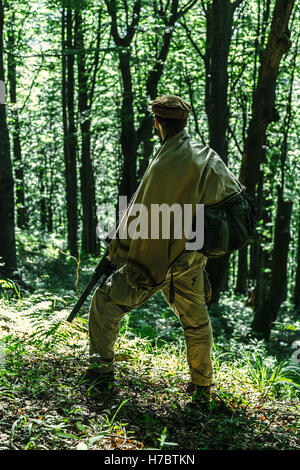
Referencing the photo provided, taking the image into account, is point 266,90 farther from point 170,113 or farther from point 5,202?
point 170,113

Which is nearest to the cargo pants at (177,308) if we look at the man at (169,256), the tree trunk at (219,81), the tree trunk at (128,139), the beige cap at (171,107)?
the man at (169,256)

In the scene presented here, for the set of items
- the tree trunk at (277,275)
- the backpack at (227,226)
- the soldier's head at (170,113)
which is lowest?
the tree trunk at (277,275)

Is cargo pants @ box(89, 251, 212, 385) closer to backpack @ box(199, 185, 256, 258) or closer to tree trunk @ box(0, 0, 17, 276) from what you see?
backpack @ box(199, 185, 256, 258)

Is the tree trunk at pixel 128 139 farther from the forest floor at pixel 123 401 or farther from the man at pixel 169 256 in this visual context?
the man at pixel 169 256

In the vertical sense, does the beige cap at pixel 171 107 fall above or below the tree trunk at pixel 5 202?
above

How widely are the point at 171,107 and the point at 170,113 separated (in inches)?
2.3

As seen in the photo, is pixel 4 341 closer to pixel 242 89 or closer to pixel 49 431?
pixel 49 431

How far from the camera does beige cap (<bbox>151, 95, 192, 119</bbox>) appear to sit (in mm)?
3689

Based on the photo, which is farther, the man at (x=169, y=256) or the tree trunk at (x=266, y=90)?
the tree trunk at (x=266, y=90)

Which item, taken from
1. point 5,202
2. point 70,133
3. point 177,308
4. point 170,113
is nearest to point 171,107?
point 170,113

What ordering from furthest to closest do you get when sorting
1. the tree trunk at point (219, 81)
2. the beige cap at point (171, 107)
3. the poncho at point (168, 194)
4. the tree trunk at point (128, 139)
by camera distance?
the tree trunk at point (128, 139) < the tree trunk at point (219, 81) < the beige cap at point (171, 107) < the poncho at point (168, 194)

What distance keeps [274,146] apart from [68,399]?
16.6 meters

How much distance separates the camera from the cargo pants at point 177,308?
374cm

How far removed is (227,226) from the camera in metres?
3.55
